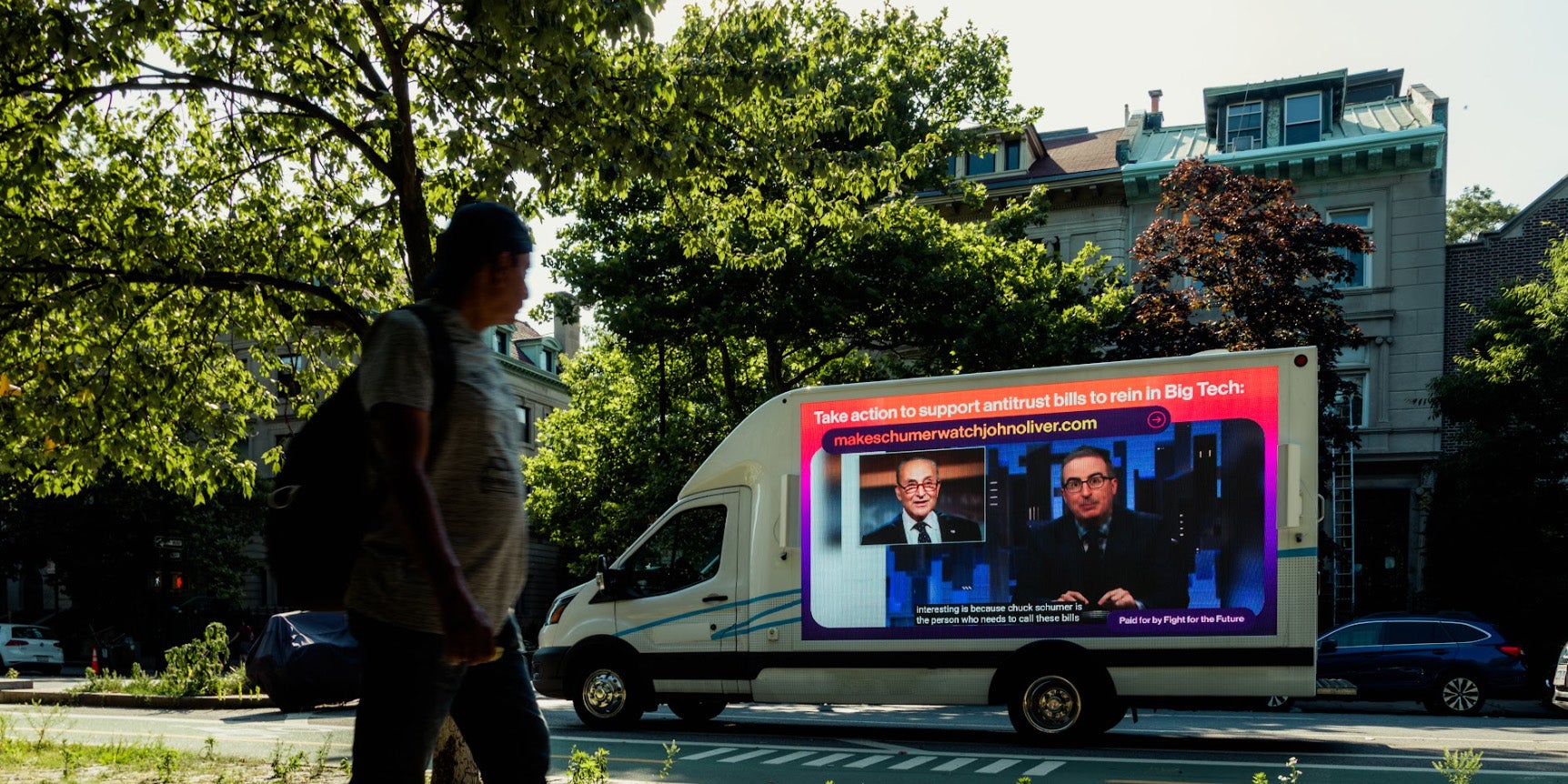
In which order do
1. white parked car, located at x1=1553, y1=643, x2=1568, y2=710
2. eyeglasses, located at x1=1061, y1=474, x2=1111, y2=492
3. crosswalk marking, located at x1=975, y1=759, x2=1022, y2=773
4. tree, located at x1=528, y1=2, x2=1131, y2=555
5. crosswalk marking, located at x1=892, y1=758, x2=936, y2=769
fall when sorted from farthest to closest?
1. tree, located at x1=528, y1=2, x2=1131, y2=555
2. white parked car, located at x1=1553, y1=643, x2=1568, y2=710
3. eyeglasses, located at x1=1061, y1=474, x2=1111, y2=492
4. crosswalk marking, located at x1=892, y1=758, x2=936, y2=769
5. crosswalk marking, located at x1=975, y1=759, x2=1022, y2=773

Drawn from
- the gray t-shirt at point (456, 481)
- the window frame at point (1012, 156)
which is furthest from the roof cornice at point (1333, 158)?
the gray t-shirt at point (456, 481)

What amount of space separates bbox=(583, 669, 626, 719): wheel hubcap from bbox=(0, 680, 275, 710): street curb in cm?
611

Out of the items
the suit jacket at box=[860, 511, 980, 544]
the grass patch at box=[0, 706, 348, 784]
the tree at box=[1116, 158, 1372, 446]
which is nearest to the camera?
the grass patch at box=[0, 706, 348, 784]

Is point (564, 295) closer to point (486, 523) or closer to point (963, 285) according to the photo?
point (963, 285)

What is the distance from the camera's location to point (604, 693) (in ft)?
43.8

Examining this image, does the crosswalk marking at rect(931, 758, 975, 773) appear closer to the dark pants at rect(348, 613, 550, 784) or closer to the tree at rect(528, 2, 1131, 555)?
the tree at rect(528, 2, 1131, 555)

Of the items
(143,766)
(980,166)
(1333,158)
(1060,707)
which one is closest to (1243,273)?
(1333,158)

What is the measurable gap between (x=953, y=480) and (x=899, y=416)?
2.51 ft

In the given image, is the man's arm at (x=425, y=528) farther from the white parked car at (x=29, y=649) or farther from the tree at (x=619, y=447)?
the white parked car at (x=29, y=649)

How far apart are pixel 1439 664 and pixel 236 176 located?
17253 millimetres

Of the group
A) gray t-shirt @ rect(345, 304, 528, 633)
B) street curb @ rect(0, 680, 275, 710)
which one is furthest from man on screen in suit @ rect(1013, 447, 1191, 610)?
street curb @ rect(0, 680, 275, 710)

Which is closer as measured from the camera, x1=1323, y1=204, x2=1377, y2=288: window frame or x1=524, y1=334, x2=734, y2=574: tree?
x1=524, y1=334, x2=734, y2=574: tree

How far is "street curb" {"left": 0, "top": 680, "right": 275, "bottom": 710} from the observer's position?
1753cm

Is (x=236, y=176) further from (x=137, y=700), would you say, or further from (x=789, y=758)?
(x=137, y=700)
